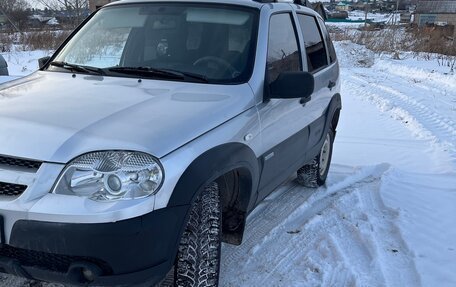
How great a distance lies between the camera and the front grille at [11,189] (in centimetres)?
227

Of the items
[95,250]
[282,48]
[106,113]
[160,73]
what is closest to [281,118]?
[282,48]

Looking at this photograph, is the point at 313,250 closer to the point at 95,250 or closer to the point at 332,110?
the point at 332,110

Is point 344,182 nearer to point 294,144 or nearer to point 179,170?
point 294,144

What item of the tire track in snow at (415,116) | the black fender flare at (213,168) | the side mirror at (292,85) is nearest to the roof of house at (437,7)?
the tire track in snow at (415,116)

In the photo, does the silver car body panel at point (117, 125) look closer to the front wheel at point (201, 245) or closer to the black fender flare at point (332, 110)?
the front wheel at point (201, 245)

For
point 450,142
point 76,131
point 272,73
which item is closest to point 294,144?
point 272,73

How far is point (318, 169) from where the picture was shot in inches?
202

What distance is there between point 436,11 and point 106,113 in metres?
79.3

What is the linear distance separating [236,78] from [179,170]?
112 centimetres

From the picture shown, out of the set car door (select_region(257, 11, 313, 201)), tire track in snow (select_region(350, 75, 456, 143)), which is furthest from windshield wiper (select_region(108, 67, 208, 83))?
tire track in snow (select_region(350, 75, 456, 143))

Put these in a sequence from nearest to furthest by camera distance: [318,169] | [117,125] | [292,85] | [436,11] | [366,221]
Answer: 1. [117,125]
2. [292,85]
3. [366,221]
4. [318,169]
5. [436,11]

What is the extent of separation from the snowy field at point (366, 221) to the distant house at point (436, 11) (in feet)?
225

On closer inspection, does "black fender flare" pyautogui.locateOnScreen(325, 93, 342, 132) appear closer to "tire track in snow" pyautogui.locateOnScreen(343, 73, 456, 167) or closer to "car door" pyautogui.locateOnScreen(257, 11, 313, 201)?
"car door" pyautogui.locateOnScreen(257, 11, 313, 201)

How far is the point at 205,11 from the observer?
145 inches
